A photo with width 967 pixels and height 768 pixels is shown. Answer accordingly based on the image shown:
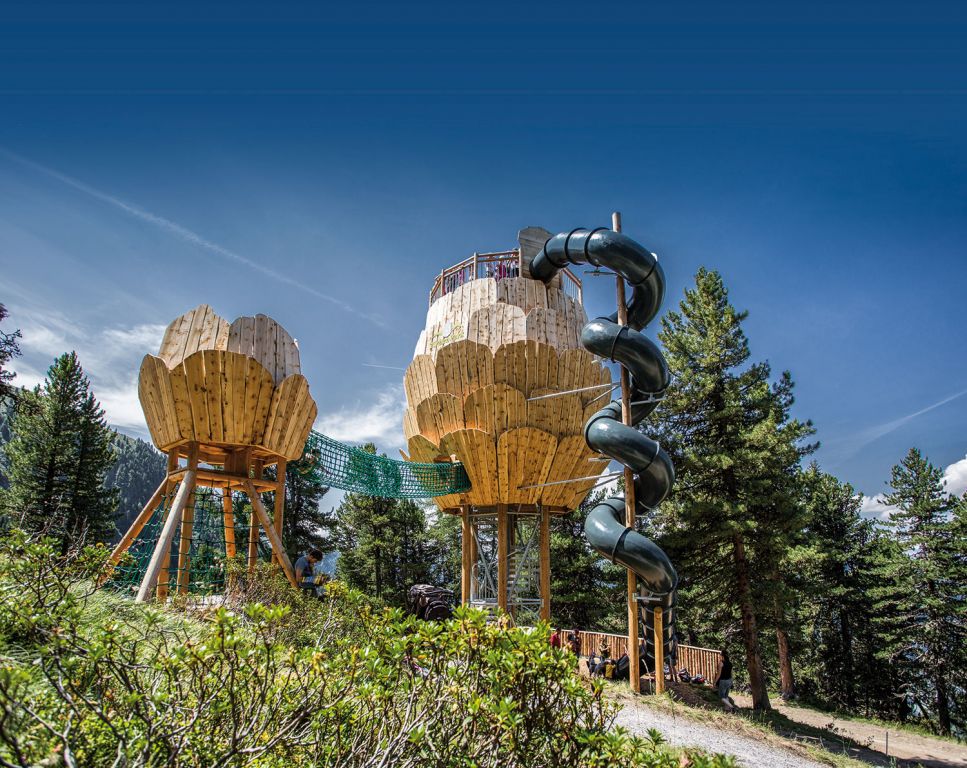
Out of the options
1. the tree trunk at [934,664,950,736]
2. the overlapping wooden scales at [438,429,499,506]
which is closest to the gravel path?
the overlapping wooden scales at [438,429,499,506]

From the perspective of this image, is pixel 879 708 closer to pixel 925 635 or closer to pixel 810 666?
pixel 810 666

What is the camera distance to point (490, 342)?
539 inches

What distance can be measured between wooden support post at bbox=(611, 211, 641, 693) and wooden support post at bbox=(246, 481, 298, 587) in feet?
19.5

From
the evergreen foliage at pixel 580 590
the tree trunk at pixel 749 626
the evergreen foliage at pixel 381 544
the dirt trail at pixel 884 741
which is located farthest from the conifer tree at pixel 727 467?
the evergreen foliage at pixel 381 544

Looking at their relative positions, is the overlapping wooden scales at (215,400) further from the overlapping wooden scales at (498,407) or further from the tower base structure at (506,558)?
the tower base structure at (506,558)

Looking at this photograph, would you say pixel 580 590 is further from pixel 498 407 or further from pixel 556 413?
pixel 498 407

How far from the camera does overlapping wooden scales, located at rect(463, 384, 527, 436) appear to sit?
13297 millimetres

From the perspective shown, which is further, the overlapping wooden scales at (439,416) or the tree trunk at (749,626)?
the tree trunk at (749,626)

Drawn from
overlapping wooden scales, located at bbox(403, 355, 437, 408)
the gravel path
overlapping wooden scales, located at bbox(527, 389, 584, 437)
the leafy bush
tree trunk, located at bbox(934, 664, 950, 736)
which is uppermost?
overlapping wooden scales, located at bbox(403, 355, 437, 408)

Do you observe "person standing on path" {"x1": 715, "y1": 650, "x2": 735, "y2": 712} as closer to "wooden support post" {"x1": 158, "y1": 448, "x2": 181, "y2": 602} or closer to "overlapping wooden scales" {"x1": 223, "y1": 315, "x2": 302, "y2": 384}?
"wooden support post" {"x1": 158, "y1": 448, "x2": 181, "y2": 602}

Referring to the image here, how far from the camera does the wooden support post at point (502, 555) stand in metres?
14.0

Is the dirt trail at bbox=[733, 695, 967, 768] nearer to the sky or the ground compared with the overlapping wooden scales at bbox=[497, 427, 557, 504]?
nearer to the ground

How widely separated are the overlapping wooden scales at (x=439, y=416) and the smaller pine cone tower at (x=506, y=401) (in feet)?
0.09

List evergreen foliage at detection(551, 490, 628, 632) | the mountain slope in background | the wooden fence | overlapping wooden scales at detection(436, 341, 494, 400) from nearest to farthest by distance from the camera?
overlapping wooden scales at detection(436, 341, 494, 400) → the wooden fence → evergreen foliage at detection(551, 490, 628, 632) → the mountain slope in background
